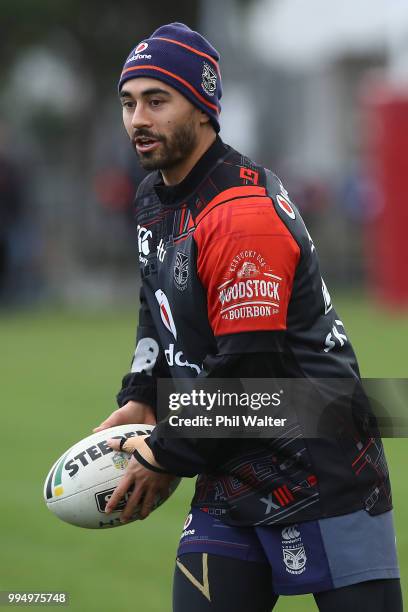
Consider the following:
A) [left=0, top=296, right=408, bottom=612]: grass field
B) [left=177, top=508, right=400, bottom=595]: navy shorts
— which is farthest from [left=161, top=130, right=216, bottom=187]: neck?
[left=0, top=296, right=408, bottom=612]: grass field

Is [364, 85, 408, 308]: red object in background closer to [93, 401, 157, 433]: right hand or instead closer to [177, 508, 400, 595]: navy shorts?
[93, 401, 157, 433]: right hand

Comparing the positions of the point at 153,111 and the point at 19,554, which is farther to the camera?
the point at 19,554

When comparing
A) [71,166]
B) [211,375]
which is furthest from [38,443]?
[71,166]

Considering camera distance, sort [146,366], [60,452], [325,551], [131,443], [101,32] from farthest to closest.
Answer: [101,32]
[60,452]
[146,366]
[131,443]
[325,551]

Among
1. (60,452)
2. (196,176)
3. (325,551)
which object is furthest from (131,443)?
(60,452)

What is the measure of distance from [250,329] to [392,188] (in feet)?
51.4

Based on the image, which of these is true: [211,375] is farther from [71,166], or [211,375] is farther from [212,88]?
[71,166]

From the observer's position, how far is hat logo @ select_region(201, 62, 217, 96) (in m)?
4.22

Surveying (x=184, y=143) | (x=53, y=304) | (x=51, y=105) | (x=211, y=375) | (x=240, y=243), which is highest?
(x=51, y=105)

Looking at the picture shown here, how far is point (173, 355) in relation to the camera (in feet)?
14.0

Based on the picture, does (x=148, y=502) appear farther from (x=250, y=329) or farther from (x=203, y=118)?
(x=203, y=118)

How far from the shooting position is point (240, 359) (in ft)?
12.6

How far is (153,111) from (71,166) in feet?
109

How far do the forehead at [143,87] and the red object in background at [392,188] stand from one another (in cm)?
1512
